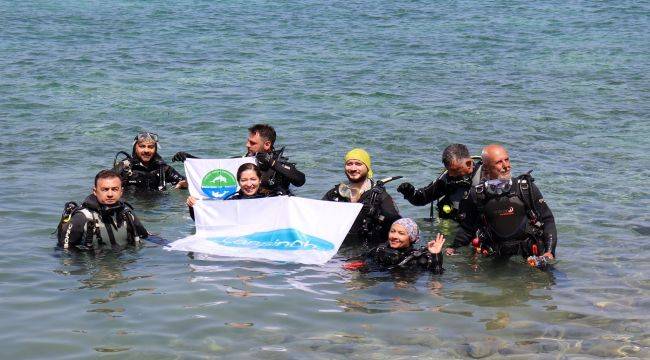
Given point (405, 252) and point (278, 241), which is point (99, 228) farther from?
point (405, 252)

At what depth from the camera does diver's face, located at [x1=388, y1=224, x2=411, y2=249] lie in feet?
27.8

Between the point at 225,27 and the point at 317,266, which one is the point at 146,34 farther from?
the point at 317,266

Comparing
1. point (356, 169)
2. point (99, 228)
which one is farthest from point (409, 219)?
point (99, 228)

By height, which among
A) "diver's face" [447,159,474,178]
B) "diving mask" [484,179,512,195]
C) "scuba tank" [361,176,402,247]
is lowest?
"scuba tank" [361,176,402,247]

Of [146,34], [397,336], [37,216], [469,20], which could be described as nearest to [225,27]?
[146,34]

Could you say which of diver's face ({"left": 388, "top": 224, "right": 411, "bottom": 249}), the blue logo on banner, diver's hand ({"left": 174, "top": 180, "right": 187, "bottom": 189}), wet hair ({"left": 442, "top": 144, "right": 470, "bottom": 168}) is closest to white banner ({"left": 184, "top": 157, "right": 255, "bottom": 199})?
diver's hand ({"left": 174, "top": 180, "right": 187, "bottom": 189})

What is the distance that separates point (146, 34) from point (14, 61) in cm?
582

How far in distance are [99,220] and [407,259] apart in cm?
306

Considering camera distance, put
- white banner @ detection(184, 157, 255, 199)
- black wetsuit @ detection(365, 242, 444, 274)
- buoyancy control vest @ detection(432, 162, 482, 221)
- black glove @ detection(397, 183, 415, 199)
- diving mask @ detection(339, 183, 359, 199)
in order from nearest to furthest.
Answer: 1. black wetsuit @ detection(365, 242, 444, 274)
2. diving mask @ detection(339, 183, 359, 199)
3. buoyancy control vest @ detection(432, 162, 482, 221)
4. black glove @ detection(397, 183, 415, 199)
5. white banner @ detection(184, 157, 255, 199)

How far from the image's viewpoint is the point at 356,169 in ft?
30.2

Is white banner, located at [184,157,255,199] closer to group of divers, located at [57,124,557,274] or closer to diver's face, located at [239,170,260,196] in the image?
group of divers, located at [57,124,557,274]

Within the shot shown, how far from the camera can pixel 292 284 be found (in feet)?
28.0

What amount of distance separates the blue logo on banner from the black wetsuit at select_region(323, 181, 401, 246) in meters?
0.55

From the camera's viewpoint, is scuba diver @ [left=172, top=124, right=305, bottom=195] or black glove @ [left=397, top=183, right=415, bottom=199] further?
scuba diver @ [left=172, top=124, right=305, bottom=195]
